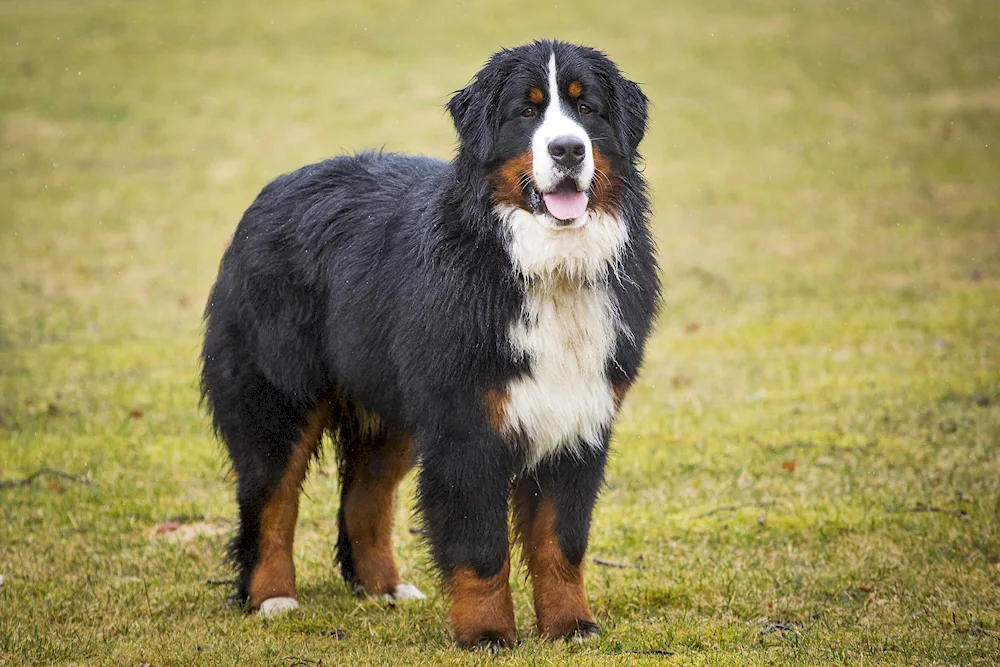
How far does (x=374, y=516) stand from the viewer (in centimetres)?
605

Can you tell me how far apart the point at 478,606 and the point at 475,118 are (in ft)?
6.58

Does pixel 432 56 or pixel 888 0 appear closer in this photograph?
pixel 432 56

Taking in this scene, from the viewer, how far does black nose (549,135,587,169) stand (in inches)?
178

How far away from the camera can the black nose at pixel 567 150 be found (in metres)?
4.52

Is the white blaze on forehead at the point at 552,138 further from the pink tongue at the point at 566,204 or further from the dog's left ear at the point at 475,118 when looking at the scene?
the dog's left ear at the point at 475,118

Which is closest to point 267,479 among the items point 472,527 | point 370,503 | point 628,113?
point 370,503

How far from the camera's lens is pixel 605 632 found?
5.27 meters

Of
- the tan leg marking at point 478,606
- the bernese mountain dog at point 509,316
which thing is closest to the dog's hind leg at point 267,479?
the bernese mountain dog at point 509,316

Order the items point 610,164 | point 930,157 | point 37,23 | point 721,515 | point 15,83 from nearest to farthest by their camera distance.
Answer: point 610,164
point 721,515
point 930,157
point 15,83
point 37,23

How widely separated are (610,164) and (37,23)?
28.3m

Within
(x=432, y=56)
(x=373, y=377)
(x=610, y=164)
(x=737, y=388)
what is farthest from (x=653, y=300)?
(x=432, y=56)

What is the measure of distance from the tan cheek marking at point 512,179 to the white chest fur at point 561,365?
37cm

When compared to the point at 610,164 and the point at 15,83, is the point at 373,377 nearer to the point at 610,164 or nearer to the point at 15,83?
the point at 610,164

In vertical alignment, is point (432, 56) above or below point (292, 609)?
above
